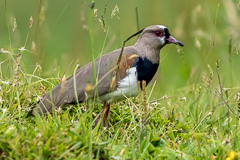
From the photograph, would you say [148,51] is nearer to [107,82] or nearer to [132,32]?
[107,82]


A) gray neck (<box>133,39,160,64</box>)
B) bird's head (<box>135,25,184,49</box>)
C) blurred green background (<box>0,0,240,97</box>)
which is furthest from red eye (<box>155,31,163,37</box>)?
blurred green background (<box>0,0,240,97</box>)

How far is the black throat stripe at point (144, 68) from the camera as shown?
6.52 meters

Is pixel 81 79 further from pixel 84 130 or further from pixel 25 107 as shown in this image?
pixel 84 130

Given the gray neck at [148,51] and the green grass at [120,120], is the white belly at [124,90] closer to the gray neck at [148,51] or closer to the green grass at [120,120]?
the green grass at [120,120]

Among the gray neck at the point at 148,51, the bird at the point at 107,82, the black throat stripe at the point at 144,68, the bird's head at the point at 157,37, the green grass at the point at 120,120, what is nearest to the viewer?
the green grass at the point at 120,120

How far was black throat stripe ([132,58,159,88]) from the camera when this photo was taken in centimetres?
652

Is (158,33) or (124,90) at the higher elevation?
(158,33)

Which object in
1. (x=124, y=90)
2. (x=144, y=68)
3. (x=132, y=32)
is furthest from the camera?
(x=132, y=32)

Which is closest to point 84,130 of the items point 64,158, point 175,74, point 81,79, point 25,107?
point 64,158

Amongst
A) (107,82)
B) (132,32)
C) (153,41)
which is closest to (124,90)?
(107,82)

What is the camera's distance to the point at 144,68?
6586 mm

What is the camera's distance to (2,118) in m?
5.33

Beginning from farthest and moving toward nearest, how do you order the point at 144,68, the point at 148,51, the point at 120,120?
the point at 148,51, the point at 144,68, the point at 120,120

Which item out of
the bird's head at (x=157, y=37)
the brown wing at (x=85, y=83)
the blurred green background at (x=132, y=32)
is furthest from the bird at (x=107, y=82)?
the blurred green background at (x=132, y=32)
